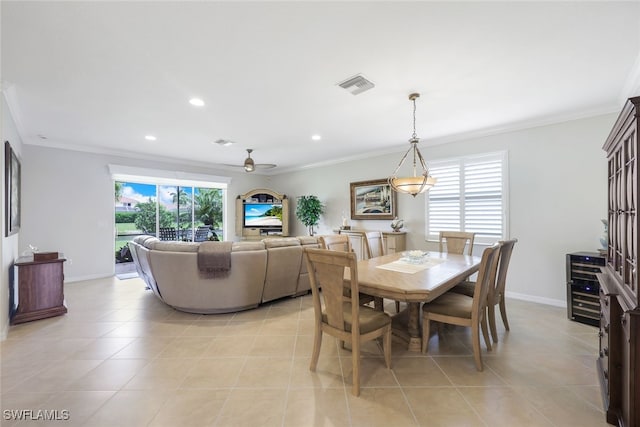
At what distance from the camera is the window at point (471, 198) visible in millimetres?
4113

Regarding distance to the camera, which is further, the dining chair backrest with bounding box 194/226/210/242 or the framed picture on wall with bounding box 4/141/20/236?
the dining chair backrest with bounding box 194/226/210/242

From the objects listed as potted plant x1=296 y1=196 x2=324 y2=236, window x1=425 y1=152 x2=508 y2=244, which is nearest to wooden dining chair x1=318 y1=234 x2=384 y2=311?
window x1=425 y1=152 x2=508 y2=244

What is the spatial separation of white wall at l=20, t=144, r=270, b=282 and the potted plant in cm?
372

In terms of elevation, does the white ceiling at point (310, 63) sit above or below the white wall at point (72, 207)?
above

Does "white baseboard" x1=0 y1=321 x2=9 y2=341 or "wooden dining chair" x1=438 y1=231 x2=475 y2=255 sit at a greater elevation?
"wooden dining chair" x1=438 y1=231 x2=475 y2=255

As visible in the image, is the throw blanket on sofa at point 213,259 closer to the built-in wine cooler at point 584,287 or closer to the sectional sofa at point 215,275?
the sectional sofa at point 215,275

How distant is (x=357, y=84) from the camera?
8.74 ft

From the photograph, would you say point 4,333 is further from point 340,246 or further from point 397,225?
point 397,225

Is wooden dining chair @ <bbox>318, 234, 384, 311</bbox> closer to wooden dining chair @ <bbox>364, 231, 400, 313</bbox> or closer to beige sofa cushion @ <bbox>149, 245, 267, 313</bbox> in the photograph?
wooden dining chair @ <bbox>364, 231, 400, 313</bbox>

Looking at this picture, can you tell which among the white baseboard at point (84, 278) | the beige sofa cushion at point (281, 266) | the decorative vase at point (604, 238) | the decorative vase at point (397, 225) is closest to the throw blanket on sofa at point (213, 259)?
the beige sofa cushion at point (281, 266)

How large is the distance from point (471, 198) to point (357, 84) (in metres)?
2.90

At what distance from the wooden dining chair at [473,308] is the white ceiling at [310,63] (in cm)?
163

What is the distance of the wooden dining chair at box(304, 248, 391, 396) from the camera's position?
1896 mm

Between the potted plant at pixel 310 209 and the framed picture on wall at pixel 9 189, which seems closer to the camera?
the framed picture on wall at pixel 9 189
